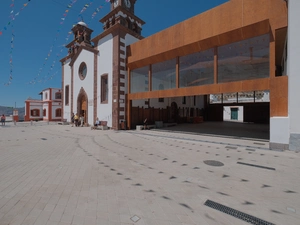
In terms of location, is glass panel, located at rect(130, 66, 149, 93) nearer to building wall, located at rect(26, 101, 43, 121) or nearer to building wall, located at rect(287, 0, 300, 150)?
building wall, located at rect(287, 0, 300, 150)

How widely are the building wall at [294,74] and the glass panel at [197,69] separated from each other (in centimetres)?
378

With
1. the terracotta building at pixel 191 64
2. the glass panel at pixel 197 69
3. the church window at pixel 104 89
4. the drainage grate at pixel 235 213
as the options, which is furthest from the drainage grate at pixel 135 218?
the church window at pixel 104 89

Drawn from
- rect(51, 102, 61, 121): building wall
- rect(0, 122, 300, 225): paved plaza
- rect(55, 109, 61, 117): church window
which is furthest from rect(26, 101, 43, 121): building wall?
rect(0, 122, 300, 225): paved plaza

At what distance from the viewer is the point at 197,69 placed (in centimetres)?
1082

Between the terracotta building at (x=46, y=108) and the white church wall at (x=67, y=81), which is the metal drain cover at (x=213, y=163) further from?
the terracotta building at (x=46, y=108)

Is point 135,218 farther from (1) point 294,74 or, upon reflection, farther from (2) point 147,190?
(1) point 294,74

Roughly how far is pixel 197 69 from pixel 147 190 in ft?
31.1

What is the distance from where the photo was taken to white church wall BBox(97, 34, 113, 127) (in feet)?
49.3

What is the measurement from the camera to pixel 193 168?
4828 millimetres

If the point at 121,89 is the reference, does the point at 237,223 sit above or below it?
below

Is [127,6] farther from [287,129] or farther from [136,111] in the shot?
[287,129]

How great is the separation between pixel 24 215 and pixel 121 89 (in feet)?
41.0

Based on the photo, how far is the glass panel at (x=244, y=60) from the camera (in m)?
8.07

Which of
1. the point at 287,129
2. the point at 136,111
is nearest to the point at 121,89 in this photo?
the point at 136,111
